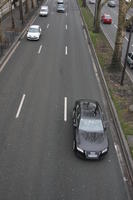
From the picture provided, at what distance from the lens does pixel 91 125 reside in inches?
575

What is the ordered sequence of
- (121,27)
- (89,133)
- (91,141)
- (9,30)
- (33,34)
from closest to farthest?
(91,141) < (89,133) < (121,27) < (33,34) < (9,30)

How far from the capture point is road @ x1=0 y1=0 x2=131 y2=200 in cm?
1200

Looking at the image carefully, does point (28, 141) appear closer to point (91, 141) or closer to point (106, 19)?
point (91, 141)

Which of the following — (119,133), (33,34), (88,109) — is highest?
(33,34)

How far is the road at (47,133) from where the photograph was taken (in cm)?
1200

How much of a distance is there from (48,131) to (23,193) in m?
4.89

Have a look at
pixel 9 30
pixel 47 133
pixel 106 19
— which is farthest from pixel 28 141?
pixel 106 19

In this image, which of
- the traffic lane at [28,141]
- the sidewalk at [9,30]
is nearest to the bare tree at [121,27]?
the traffic lane at [28,141]

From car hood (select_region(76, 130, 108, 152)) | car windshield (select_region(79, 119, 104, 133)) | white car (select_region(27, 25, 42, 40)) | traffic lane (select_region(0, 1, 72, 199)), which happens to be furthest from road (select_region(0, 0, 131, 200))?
white car (select_region(27, 25, 42, 40))

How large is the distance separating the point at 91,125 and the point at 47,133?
281cm

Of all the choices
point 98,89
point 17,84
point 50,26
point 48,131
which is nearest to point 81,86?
point 98,89

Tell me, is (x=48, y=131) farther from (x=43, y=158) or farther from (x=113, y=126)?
(x=113, y=126)

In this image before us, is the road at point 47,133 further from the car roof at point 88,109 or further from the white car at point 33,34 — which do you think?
the white car at point 33,34

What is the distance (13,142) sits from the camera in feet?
48.3
